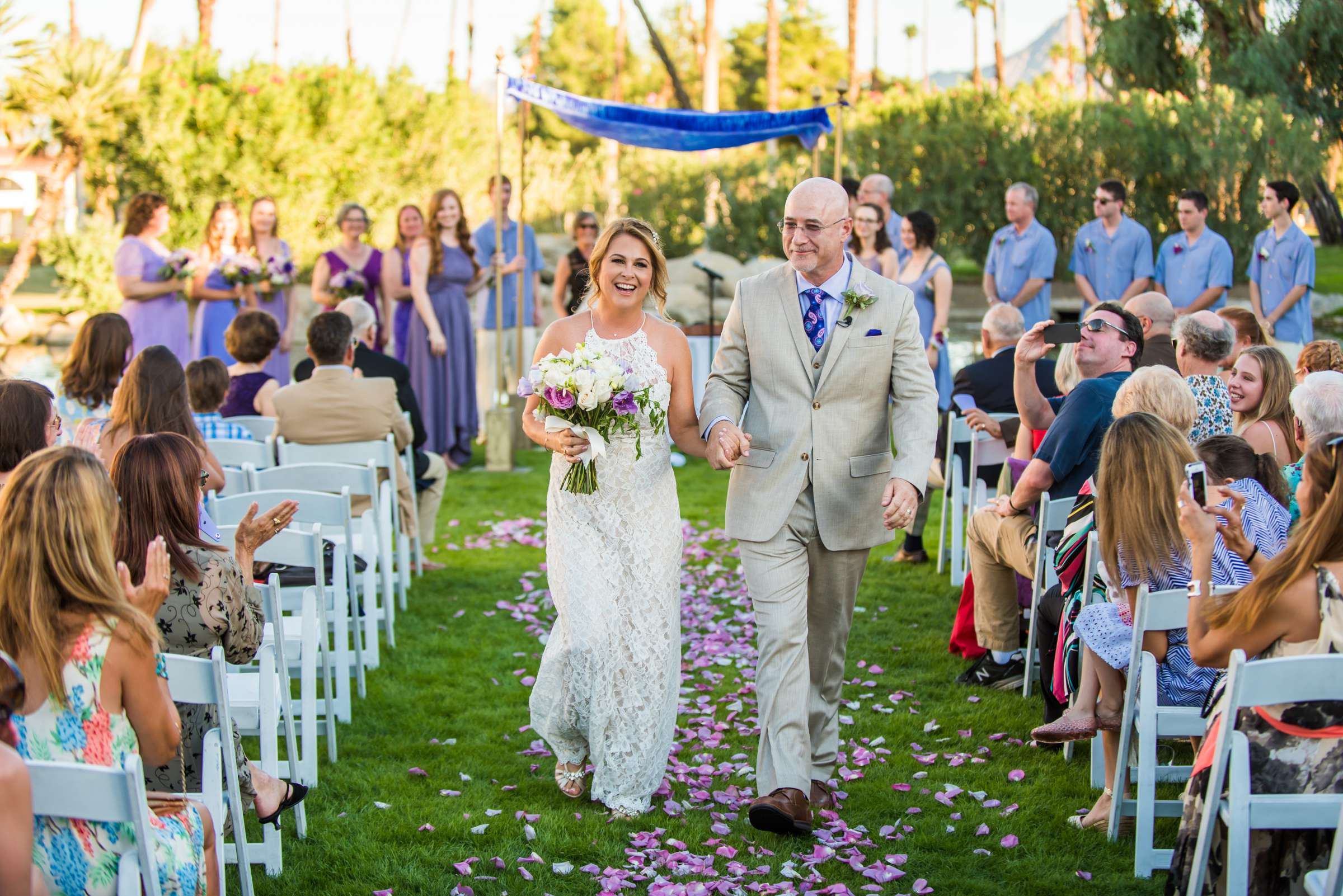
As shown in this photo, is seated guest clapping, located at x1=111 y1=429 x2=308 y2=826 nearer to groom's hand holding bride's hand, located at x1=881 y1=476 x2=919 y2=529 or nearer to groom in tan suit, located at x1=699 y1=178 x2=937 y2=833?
groom in tan suit, located at x1=699 y1=178 x2=937 y2=833

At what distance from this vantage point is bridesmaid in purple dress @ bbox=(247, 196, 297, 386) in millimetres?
10508

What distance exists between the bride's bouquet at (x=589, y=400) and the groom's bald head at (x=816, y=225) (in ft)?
2.36

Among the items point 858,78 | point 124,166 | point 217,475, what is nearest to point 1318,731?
point 217,475

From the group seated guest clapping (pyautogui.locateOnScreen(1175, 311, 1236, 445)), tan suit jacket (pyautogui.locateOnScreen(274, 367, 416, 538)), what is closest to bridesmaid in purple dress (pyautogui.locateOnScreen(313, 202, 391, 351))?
tan suit jacket (pyautogui.locateOnScreen(274, 367, 416, 538))

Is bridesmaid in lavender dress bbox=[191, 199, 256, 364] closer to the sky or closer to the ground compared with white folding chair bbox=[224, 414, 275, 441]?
closer to the sky

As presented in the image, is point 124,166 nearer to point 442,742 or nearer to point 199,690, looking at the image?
point 442,742

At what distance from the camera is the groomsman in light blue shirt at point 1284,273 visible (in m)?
10.0

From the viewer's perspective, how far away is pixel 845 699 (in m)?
6.07

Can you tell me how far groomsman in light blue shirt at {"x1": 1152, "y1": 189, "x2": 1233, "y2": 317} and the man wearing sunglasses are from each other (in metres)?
4.62

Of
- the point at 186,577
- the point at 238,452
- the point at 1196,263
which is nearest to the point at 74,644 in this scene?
the point at 186,577

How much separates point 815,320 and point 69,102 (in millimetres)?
19834

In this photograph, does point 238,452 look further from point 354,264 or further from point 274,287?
point 354,264

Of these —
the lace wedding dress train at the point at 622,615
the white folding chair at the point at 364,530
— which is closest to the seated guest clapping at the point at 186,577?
the lace wedding dress train at the point at 622,615

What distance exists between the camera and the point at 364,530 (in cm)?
663
